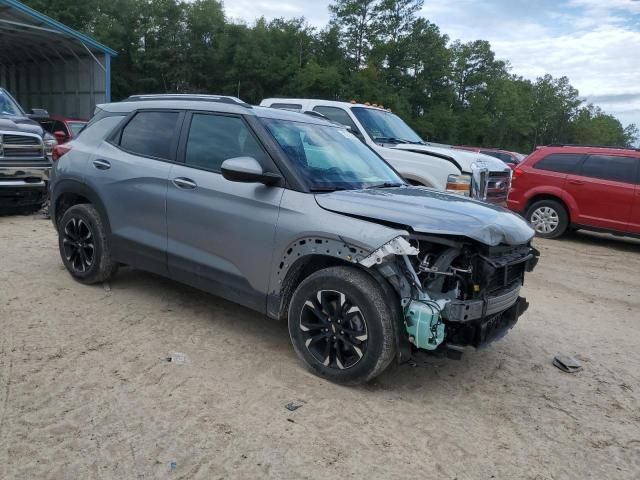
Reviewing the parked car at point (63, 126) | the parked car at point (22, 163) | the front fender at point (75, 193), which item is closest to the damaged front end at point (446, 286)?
the front fender at point (75, 193)

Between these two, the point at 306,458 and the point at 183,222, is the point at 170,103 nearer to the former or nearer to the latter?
the point at 183,222

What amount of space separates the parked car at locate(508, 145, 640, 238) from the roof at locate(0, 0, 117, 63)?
1579 centimetres

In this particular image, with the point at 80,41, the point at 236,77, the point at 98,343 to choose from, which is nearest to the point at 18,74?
the point at 80,41

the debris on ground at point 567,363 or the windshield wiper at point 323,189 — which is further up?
the windshield wiper at point 323,189

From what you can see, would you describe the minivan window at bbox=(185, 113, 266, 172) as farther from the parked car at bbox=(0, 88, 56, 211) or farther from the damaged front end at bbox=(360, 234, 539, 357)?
the parked car at bbox=(0, 88, 56, 211)

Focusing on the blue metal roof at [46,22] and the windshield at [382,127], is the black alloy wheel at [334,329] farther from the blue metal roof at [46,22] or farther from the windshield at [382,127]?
the blue metal roof at [46,22]

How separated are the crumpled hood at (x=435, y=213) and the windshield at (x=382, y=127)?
186 inches

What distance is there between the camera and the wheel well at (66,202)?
5.38 m

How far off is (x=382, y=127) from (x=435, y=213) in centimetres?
561

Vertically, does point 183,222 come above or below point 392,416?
above

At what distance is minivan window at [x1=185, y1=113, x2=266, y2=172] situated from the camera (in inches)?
163

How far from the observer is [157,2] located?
43219 millimetres

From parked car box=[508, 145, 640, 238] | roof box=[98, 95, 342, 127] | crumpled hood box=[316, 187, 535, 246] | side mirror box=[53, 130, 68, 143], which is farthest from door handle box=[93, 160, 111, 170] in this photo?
side mirror box=[53, 130, 68, 143]

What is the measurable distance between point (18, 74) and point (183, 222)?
91.8ft
